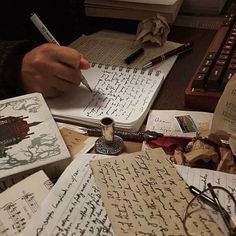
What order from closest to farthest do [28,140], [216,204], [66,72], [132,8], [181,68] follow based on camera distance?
1. [216,204]
2. [28,140]
3. [66,72]
4. [181,68]
5. [132,8]

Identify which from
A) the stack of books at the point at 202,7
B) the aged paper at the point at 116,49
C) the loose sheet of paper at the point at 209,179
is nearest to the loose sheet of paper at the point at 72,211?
the loose sheet of paper at the point at 209,179

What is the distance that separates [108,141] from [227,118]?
7.4 inches

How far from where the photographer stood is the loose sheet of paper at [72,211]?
1.71ft

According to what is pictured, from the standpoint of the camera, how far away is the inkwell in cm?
66

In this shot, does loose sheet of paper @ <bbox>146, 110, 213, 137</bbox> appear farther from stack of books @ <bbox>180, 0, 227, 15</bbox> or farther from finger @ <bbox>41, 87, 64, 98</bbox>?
stack of books @ <bbox>180, 0, 227, 15</bbox>

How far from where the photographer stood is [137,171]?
23.7 inches

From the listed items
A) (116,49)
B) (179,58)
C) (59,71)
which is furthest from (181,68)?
(59,71)

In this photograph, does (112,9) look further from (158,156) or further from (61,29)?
(158,156)

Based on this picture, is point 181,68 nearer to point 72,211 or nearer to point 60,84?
point 60,84

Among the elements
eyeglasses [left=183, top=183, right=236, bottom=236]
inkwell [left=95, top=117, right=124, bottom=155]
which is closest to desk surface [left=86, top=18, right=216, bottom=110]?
inkwell [left=95, top=117, right=124, bottom=155]

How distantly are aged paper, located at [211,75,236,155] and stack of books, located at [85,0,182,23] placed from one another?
460 millimetres

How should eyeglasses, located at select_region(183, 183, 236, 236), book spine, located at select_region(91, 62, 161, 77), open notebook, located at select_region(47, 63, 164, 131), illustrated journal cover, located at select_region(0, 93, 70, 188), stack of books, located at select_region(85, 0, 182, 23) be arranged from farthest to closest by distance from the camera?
stack of books, located at select_region(85, 0, 182, 23) < book spine, located at select_region(91, 62, 161, 77) < open notebook, located at select_region(47, 63, 164, 131) < illustrated journal cover, located at select_region(0, 93, 70, 188) < eyeglasses, located at select_region(183, 183, 236, 236)

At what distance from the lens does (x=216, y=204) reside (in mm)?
533

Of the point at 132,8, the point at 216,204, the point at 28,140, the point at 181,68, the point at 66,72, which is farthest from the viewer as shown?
the point at 132,8
